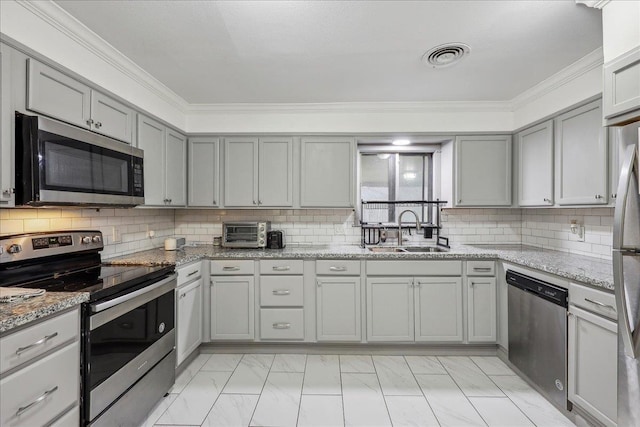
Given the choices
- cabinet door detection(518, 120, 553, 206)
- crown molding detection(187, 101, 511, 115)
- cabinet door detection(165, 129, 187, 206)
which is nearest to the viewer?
cabinet door detection(518, 120, 553, 206)

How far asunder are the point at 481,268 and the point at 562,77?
1.70 meters

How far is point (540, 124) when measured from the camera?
2.77 metres

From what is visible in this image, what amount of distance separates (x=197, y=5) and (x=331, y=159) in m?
1.80

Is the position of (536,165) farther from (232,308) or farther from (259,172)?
(232,308)

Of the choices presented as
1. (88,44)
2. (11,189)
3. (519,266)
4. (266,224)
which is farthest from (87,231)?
(519,266)

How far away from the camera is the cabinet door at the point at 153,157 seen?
2.55m

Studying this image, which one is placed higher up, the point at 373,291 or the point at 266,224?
the point at 266,224

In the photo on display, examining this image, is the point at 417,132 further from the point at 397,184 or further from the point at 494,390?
the point at 494,390

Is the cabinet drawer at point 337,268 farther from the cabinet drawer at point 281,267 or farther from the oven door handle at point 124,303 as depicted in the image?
the oven door handle at point 124,303

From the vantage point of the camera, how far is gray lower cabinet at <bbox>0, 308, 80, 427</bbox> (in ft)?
3.72

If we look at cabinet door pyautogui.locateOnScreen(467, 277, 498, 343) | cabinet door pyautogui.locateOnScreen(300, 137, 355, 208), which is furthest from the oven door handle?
cabinet door pyautogui.locateOnScreen(467, 277, 498, 343)

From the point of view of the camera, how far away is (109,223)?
2.55 metres

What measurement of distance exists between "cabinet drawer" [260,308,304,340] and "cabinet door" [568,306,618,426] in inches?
78.1

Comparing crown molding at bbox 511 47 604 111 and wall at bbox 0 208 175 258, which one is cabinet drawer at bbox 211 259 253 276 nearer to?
wall at bbox 0 208 175 258
